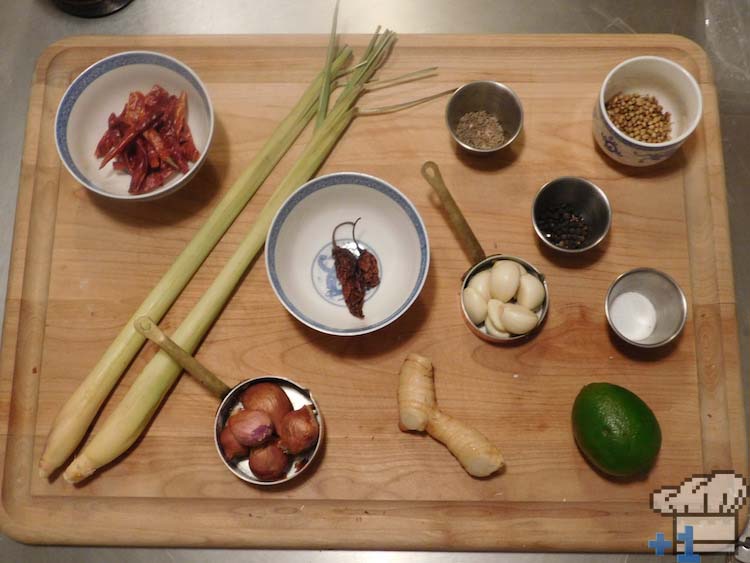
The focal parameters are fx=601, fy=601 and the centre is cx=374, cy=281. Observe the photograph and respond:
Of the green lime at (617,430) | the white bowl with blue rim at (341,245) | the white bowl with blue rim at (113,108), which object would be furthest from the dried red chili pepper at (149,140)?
the green lime at (617,430)

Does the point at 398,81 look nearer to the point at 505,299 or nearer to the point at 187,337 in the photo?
the point at 505,299

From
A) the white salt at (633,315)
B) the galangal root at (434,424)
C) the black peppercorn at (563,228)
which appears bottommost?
the galangal root at (434,424)

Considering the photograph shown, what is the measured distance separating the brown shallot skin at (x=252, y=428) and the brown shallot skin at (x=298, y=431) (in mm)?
33

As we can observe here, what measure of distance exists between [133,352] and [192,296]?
0.20 metres

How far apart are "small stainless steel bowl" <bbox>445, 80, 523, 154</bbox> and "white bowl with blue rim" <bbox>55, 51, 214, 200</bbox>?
24.4 inches

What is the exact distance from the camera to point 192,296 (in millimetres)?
1548

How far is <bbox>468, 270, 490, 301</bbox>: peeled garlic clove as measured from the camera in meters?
1.46

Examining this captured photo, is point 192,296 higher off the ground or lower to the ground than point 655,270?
lower

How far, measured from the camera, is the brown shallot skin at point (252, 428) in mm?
1324

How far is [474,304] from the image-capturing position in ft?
4.75

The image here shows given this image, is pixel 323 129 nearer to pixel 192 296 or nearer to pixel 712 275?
pixel 192 296

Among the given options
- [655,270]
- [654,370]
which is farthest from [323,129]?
[654,370]

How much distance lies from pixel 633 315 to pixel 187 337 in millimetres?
1114

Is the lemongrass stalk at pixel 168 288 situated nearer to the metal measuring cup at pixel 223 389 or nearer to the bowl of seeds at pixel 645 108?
the metal measuring cup at pixel 223 389
